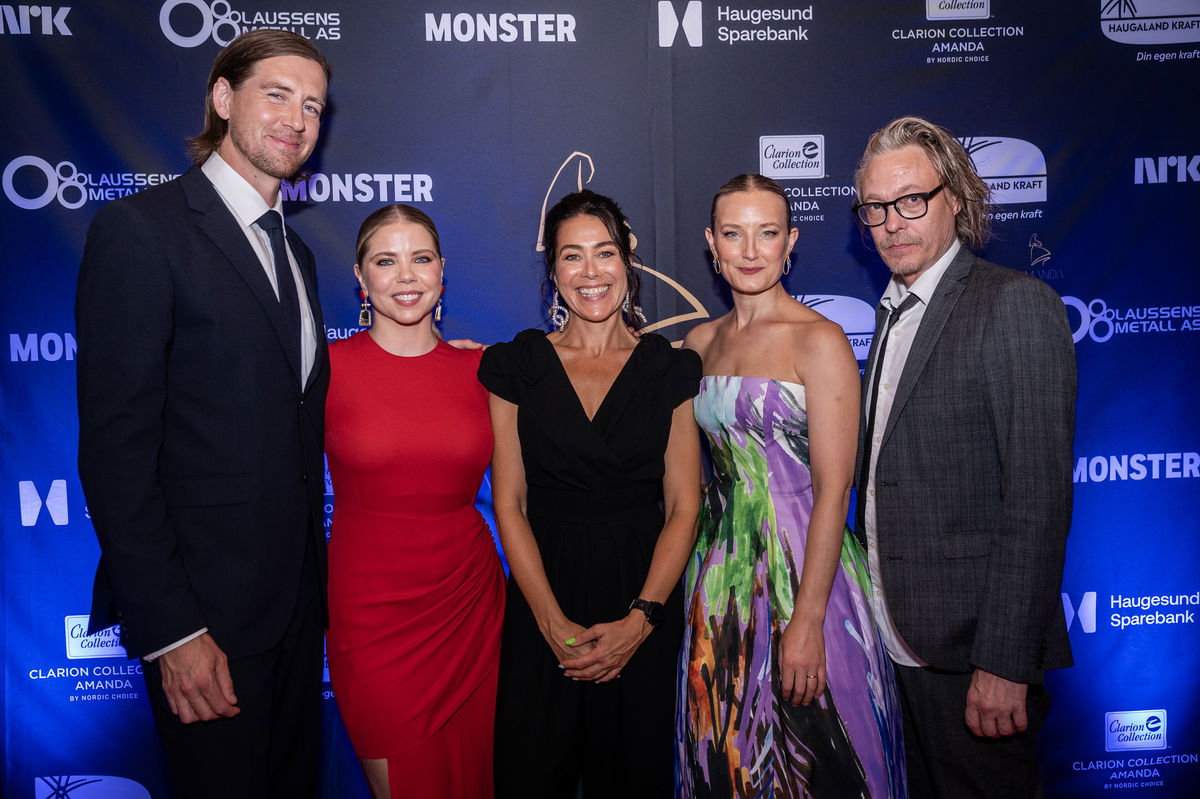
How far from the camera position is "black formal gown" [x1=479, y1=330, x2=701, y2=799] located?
2119 millimetres

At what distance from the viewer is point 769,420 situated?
2.04 m

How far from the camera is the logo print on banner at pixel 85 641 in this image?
3107 mm

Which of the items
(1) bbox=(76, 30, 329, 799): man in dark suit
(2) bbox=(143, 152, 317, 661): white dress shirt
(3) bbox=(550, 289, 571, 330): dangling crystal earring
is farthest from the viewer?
(3) bbox=(550, 289, 571, 330): dangling crystal earring

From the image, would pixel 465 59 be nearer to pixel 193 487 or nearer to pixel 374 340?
pixel 374 340

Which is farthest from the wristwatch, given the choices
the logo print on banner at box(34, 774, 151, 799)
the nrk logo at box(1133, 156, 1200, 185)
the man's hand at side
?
the nrk logo at box(1133, 156, 1200, 185)

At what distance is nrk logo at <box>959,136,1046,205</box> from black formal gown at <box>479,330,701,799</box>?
1.90 m

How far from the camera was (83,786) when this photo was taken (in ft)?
10.3

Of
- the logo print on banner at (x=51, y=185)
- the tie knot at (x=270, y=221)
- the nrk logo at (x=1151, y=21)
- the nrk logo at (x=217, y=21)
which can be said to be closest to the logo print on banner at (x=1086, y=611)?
the nrk logo at (x=1151, y=21)

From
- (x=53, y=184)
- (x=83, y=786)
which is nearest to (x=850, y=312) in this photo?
(x=53, y=184)

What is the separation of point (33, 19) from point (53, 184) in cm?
61

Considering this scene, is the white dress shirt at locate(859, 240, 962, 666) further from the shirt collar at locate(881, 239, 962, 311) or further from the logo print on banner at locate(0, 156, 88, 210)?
the logo print on banner at locate(0, 156, 88, 210)

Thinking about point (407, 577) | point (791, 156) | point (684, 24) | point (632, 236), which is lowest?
point (407, 577)

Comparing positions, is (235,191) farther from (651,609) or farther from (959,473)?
(959,473)

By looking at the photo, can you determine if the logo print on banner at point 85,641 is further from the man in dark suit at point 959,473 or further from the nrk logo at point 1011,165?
the nrk logo at point 1011,165
